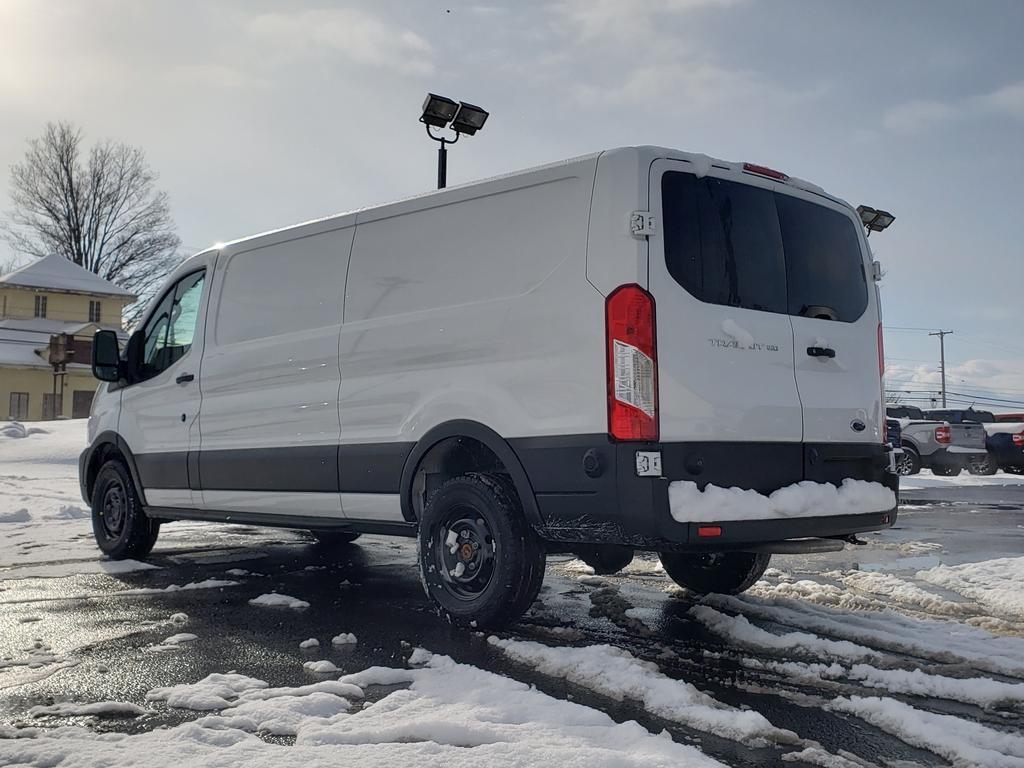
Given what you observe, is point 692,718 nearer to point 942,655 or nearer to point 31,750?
point 942,655

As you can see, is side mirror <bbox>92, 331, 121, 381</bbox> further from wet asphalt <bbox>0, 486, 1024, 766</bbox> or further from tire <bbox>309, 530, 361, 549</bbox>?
tire <bbox>309, 530, 361, 549</bbox>

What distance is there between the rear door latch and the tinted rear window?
97 millimetres

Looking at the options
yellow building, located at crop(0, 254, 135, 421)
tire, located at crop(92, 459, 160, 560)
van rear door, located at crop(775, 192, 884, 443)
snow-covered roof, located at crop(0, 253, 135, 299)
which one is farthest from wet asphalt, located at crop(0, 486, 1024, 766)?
snow-covered roof, located at crop(0, 253, 135, 299)

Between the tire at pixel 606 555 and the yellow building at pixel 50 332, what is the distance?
4440 cm

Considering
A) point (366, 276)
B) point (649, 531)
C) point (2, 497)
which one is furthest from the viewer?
point (2, 497)

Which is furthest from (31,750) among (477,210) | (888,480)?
(888,480)

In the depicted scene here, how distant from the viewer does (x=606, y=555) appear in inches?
188

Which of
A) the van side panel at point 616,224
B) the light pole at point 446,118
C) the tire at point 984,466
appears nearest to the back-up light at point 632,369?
the van side panel at point 616,224

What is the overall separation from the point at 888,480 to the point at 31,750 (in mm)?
4188

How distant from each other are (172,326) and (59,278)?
46.4 m

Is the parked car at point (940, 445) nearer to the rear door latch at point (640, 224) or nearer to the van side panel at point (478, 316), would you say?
the van side panel at point (478, 316)

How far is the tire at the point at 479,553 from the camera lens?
4633 millimetres

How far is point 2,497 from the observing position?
12078 millimetres

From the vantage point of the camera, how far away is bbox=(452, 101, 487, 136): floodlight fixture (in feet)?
44.1
